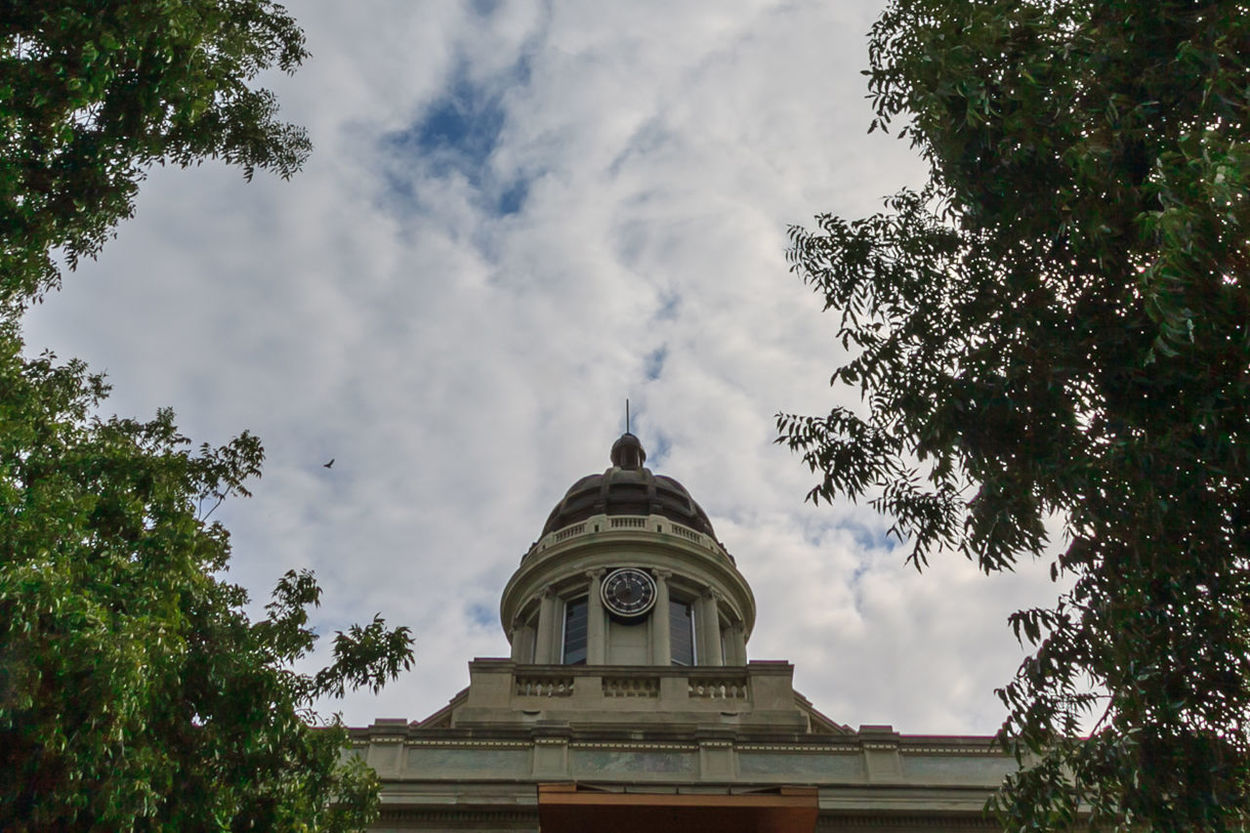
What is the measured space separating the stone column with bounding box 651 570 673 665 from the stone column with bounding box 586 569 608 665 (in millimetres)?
1406

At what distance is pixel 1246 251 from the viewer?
7.04 meters

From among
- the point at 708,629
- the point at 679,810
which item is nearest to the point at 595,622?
the point at 708,629

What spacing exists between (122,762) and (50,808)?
0.61m

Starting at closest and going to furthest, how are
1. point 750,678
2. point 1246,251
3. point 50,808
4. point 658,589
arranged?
point 1246,251 < point 50,808 < point 750,678 < point 658,589

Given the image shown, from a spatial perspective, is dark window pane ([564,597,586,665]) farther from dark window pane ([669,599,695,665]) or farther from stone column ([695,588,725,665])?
stone column ([695,588,725,665])

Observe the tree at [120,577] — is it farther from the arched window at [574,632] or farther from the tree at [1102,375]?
the arched window at [574,632]

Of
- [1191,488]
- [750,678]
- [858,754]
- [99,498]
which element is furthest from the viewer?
[750,678]

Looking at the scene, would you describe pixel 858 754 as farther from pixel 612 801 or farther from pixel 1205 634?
pixel 1205 634

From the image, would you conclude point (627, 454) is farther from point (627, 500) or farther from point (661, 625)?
point (661, 625)

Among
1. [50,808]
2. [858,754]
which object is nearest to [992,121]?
[50,808]

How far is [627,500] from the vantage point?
117ft

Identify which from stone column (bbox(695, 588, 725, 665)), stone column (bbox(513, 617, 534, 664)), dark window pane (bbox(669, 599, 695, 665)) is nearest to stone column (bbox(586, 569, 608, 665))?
dark window pane (bbox(669, 599, 695, 665))

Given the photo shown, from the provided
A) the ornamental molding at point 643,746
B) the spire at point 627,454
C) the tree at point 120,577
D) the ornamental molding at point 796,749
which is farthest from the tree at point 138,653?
the spire at point 627,454

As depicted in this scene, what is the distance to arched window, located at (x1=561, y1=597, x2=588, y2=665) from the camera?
99.0 feet
